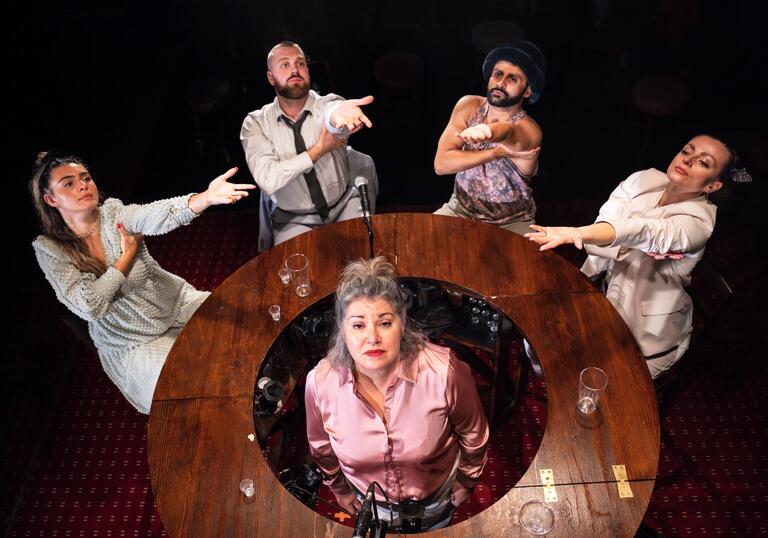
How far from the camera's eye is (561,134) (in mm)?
5617

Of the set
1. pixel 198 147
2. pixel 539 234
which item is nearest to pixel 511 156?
pixel 539 234

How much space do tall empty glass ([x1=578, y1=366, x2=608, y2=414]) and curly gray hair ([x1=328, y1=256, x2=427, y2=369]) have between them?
646 millimetres

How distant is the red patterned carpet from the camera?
11.6 ft

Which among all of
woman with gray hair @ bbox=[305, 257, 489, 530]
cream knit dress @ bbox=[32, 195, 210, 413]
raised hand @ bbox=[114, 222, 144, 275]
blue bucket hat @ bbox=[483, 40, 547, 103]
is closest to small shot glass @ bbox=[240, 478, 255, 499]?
woman with gray hair @ bbox=[305, 257, 489, 530]

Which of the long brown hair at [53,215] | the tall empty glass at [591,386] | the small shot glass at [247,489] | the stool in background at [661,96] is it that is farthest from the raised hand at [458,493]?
the stool in background at [661,96]

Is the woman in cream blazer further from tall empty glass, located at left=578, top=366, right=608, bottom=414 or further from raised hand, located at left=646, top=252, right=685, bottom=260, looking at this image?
tall empty glass, located at left=578, top=366, right=608, bottom=414

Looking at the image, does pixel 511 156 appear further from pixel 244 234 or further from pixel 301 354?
pixel 244 234

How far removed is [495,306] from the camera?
309 centimetres

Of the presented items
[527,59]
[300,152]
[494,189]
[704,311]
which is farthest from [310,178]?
[704,311]

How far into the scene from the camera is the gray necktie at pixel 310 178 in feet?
12.7

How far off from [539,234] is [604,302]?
0.41m

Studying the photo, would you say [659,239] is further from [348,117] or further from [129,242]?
[129,242]

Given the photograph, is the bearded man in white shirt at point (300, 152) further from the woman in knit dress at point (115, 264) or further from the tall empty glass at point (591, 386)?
the tall empty glass at point (591, 386)

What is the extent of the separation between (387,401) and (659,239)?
1382 mm
